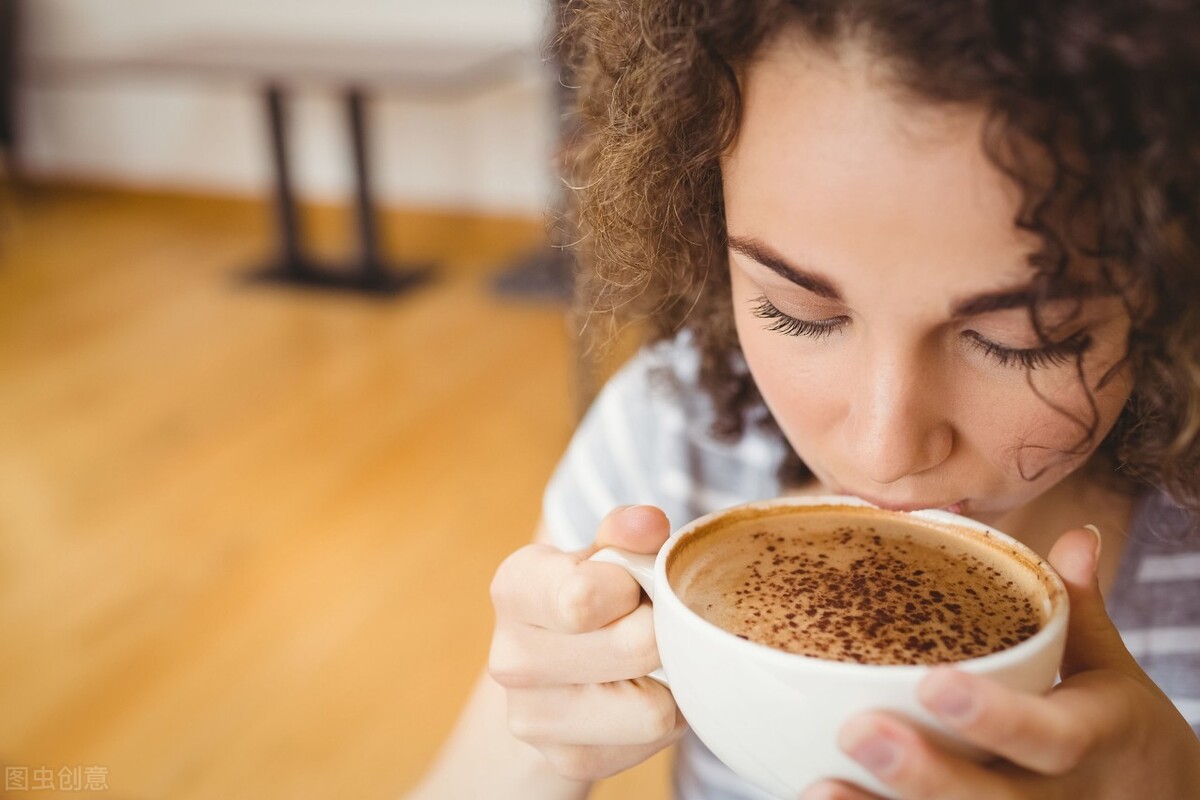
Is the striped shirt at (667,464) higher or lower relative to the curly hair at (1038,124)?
lower

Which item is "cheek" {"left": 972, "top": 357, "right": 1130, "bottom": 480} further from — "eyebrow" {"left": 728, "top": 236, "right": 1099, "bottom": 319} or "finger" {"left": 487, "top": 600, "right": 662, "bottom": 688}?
"finger" {"left": 487, "top": 600, "right": 662, "bottom": 688}

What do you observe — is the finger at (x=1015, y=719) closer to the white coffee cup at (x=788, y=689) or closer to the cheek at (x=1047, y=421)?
the white coffee cup at (x=788, y=689)

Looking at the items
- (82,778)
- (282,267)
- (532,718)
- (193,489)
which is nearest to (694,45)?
(532,718)

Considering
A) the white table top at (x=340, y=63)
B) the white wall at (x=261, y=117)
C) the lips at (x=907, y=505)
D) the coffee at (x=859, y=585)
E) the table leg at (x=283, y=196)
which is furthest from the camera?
the white wall at (x=261, y=117)

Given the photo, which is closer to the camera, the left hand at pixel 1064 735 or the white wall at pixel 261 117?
the left hand at pixel 1064 735

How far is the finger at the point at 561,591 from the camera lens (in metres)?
0.67

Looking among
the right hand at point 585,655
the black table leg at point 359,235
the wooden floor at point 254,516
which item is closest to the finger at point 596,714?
the right hand at point 585,655

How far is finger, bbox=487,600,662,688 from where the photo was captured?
0.68 metres

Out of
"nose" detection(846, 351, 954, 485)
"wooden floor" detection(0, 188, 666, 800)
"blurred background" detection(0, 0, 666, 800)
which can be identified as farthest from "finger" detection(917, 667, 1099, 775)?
"wooden floor" detection(0, 188, 666, 800)

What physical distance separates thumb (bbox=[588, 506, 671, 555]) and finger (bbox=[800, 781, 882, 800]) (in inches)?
7.2

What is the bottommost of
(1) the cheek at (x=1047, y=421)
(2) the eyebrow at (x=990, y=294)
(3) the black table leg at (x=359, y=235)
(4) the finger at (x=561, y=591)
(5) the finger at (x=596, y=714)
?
(3) the black table leg at (x=359, y=235)

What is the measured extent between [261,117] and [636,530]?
15.0 feet

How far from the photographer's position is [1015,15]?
0.54m

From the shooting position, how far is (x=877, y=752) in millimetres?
513
